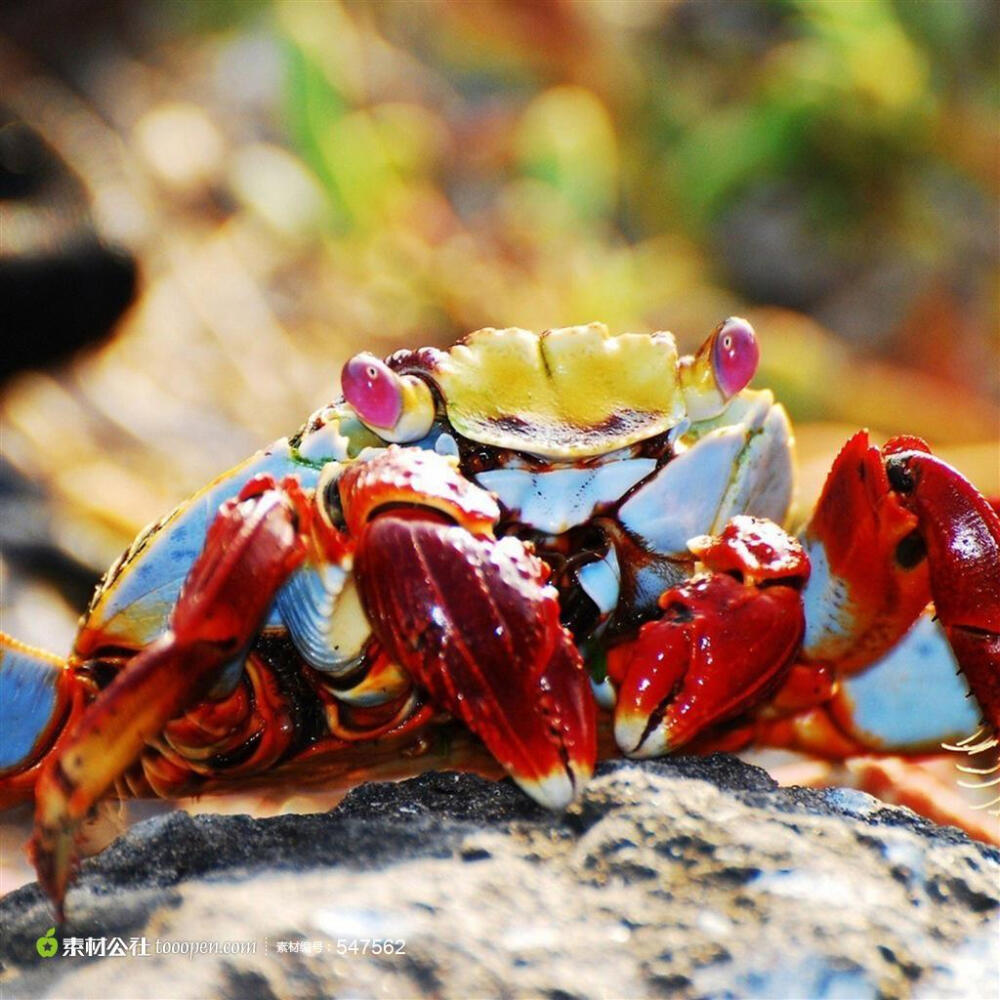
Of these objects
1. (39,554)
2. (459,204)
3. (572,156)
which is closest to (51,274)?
(39,554)

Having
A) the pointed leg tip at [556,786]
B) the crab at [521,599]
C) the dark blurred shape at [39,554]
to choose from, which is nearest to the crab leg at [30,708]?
the crab at [521,599]

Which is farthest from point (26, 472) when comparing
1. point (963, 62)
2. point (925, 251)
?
point (963, 62)

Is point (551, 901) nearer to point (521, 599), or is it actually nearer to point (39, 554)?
point (521, 599)

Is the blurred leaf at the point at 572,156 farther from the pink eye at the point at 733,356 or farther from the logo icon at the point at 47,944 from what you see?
the logo icon at the point at 47,944

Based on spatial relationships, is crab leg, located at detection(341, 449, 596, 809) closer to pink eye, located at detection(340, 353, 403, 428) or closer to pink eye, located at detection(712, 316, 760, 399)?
pink eye, located at detection(340, 353, 403, 428)

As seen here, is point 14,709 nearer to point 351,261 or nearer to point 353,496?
point 353,496

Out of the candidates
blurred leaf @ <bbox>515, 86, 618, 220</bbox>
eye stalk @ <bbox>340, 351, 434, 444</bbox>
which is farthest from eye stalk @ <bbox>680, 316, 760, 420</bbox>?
blurred leaf @ <bbox>515, 86, 618, 220</bbox>
